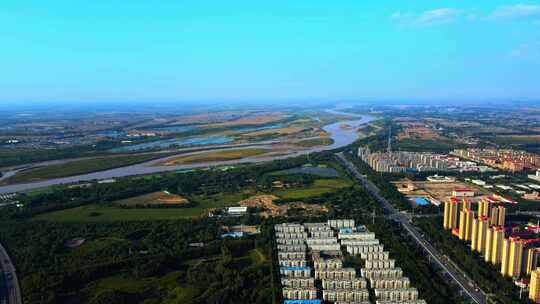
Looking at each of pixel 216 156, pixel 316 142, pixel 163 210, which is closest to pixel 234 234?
pixel 163 210

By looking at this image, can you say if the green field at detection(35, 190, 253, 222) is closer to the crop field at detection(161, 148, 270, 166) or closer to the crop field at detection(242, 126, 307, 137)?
the crop field at detection(161, 148, 270, 166)

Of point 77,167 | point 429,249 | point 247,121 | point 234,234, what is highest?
point 247,121

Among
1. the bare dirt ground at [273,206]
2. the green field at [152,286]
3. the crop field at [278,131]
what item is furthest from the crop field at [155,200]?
the crop field at [278,131]

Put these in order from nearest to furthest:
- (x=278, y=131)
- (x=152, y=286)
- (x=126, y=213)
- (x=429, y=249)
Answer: (x=152, y=286), (x=429, y=249), (x=126, y=213), (x=278, y=131)

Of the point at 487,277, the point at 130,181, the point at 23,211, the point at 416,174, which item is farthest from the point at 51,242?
the point at 416,174

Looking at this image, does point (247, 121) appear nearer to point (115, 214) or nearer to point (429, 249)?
point (115, 214)

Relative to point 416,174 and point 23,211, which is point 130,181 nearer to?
point 23,211

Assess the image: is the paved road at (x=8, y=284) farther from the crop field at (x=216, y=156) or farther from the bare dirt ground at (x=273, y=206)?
the crop field at (x=216, y=156)
